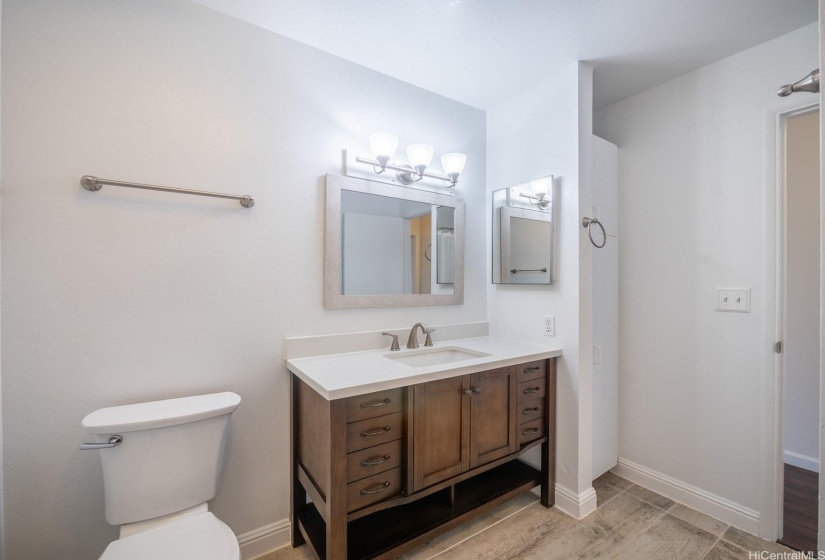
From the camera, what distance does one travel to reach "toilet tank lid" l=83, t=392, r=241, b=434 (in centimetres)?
114

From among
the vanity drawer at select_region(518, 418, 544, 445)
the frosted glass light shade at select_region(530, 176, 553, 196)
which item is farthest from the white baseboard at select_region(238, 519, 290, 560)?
the frosted glass light shade at select_region(530, 176, 553, 196)

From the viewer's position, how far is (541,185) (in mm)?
2023

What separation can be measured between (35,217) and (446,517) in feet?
6.67

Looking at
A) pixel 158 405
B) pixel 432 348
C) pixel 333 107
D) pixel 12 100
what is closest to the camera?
pixel 12 100

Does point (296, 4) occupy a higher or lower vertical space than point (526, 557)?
higher

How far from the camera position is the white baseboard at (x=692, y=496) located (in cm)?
172

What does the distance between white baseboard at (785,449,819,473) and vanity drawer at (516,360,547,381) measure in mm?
2037

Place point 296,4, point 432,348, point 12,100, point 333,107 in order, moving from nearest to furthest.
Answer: point 12,100 < point 296,4 < point 333,107 < point 432,348

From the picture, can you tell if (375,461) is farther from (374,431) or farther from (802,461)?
(802,461)

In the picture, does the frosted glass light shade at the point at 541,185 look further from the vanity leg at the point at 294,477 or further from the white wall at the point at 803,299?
the white wall at the point at 803,299

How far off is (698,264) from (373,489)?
2.11m

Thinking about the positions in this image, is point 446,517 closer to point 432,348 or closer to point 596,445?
point 432,348

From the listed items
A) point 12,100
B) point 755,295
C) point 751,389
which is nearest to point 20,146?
point 12,100

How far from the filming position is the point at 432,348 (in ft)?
Result: 6.50
